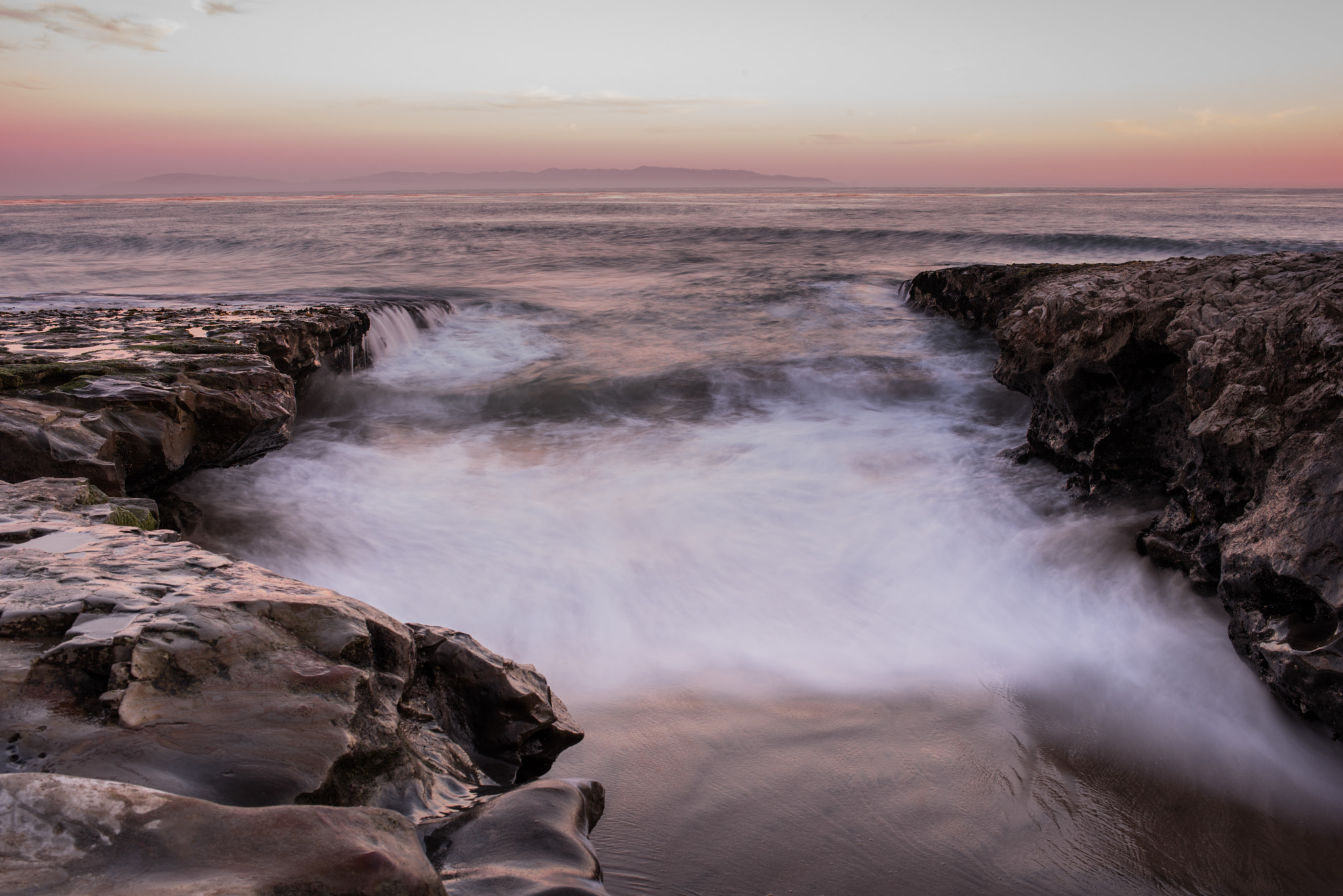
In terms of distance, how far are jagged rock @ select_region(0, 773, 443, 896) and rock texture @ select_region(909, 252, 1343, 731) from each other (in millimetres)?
3067

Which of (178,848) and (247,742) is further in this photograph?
(247,742)

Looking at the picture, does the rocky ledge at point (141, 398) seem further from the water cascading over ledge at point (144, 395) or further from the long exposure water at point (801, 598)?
the long exposure water at point (801, 598)

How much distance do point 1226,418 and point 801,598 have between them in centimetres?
225

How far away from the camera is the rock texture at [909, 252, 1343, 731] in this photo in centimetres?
279

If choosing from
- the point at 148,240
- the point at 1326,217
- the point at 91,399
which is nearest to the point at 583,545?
the point at 91,399

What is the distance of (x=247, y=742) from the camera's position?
1.61m

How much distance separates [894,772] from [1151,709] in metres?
1.29

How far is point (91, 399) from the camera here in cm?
387

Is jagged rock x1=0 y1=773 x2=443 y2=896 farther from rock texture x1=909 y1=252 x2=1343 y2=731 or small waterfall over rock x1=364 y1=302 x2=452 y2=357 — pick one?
small waterfall over rock x1=364 y1=302 x2=452 y2=357

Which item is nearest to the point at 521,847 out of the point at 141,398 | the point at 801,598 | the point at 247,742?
the point at 247,742

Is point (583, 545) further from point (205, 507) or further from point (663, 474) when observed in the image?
point (205, 507)

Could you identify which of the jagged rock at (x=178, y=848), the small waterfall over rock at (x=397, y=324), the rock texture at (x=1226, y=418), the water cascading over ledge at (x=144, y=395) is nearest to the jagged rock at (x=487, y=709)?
the jagged rock at (x=178, y=848)

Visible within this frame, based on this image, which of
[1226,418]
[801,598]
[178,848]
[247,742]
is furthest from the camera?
[801,598]

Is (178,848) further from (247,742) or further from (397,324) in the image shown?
(397,324)
